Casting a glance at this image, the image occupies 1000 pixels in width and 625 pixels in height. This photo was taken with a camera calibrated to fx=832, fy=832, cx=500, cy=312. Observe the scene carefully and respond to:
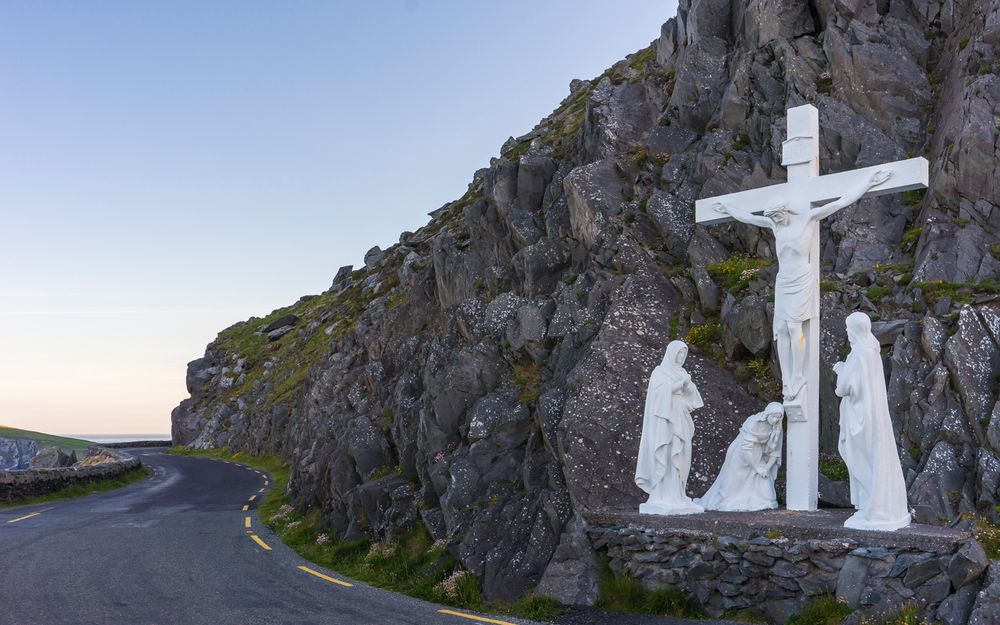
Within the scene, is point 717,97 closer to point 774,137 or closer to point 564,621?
point 774,137

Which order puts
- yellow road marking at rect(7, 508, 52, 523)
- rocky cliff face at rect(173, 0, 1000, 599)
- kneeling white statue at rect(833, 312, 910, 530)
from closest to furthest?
kneeling white statue at rect(833, 312, 910, 530) → rocky cliff face at rect(173, 0, 1000, 599) → yellow road marking at rect(7, 508, 52, 523)

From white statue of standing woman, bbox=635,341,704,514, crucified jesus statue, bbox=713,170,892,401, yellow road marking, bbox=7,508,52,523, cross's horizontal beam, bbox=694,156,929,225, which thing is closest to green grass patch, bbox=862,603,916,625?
white statue of standing woman, bbox=635,341,704,514

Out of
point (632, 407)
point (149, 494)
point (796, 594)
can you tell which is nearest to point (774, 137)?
point (632, 407)

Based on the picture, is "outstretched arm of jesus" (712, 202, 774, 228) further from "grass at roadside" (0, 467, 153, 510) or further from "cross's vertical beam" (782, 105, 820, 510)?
"grass at roadside" (0, 467, 153, 510)

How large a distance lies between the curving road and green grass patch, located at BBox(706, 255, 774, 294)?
26.9 feet

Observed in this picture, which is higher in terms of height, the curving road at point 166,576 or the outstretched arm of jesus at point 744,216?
the outstretched arm of jesus at point 744,216

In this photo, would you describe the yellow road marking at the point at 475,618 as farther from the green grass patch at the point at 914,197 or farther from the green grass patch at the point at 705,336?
the green grass patch at the point at 914,197

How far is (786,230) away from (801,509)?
13.8 feet

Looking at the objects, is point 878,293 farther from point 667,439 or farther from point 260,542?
point 260,542

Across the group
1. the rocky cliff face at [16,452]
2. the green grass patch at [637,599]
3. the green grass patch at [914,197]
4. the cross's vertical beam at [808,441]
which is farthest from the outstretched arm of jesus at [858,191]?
the rocky cliff face at [16,452]

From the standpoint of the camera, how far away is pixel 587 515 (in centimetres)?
1298

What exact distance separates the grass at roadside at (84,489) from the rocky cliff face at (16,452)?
8.07 meters

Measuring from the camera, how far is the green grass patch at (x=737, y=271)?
1645 cm

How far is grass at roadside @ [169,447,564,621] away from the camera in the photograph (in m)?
12.7
